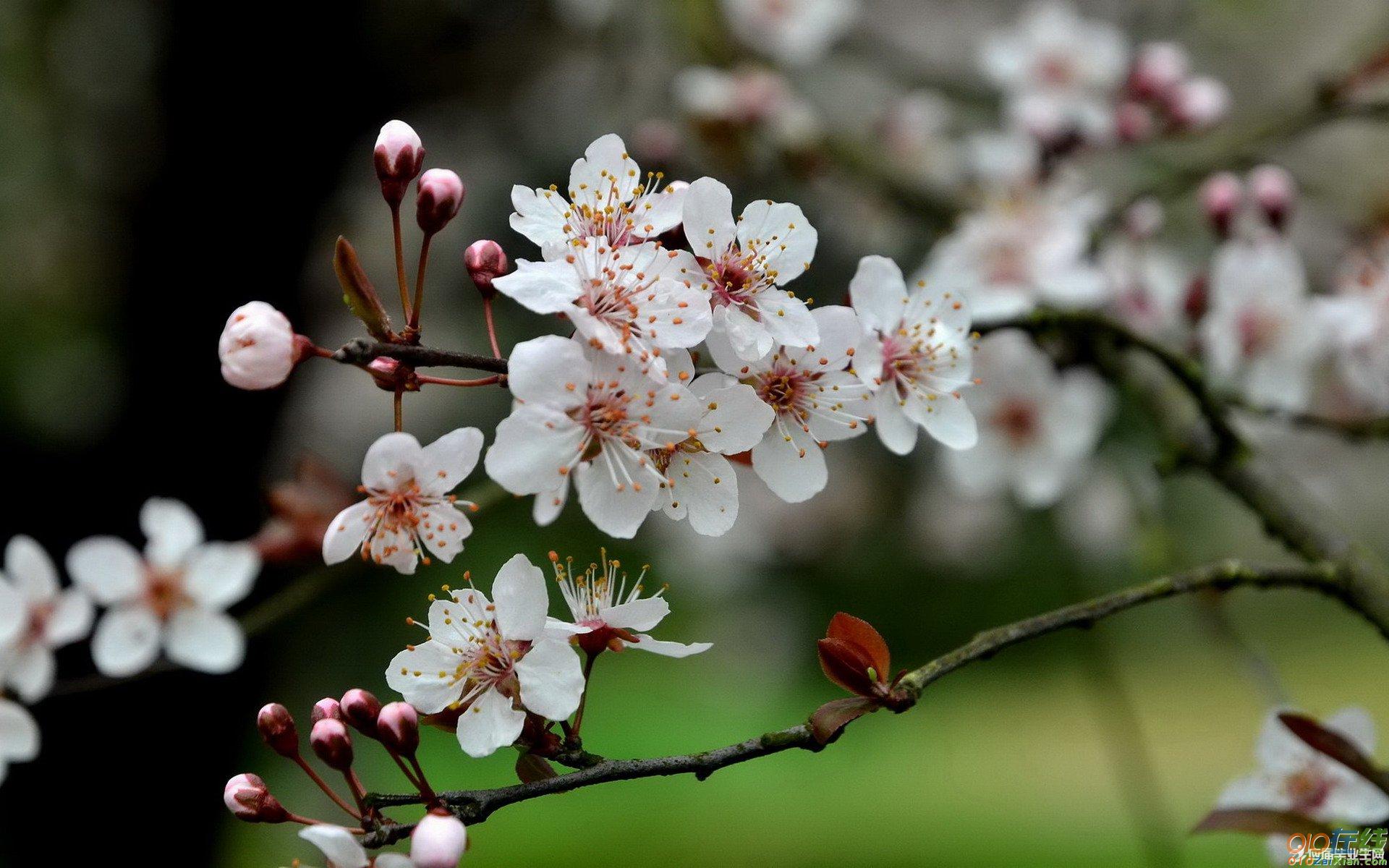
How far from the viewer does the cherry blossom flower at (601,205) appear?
763 millimetres

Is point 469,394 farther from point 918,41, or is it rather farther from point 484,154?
point 918,41

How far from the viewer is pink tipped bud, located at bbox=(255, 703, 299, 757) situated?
80 cm

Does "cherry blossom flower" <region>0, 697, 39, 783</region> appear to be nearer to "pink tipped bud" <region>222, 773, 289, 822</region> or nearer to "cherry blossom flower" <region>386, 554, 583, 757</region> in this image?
"pink tipped bud" <region>222, 773, 289, 822</region>

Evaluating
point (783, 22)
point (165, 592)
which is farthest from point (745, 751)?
point (783, 22)

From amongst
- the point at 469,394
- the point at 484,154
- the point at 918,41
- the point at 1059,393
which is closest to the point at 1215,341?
the point at 1059,393

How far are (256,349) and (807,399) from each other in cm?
40

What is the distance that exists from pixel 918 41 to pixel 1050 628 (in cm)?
422

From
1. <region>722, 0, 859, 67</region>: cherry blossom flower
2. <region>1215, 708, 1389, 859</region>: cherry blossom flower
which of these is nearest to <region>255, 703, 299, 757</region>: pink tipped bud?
<region>1215, 708, 1389, 859</region>: cherry blossom flower

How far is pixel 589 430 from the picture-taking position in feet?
2.29

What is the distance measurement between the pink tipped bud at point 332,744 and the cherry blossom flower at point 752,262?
15.1 inches

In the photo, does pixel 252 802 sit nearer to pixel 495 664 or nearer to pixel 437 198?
pixel 495 664

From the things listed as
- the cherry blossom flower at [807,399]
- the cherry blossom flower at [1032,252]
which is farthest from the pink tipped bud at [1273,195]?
the cherry blossom flower at [807,399]

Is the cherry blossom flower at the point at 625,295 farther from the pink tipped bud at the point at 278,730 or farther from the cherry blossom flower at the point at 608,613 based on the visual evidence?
the pink tipped bud at the point at 278,730

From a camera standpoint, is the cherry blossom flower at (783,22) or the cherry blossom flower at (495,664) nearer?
the cherry blossom flower at (495,664)
